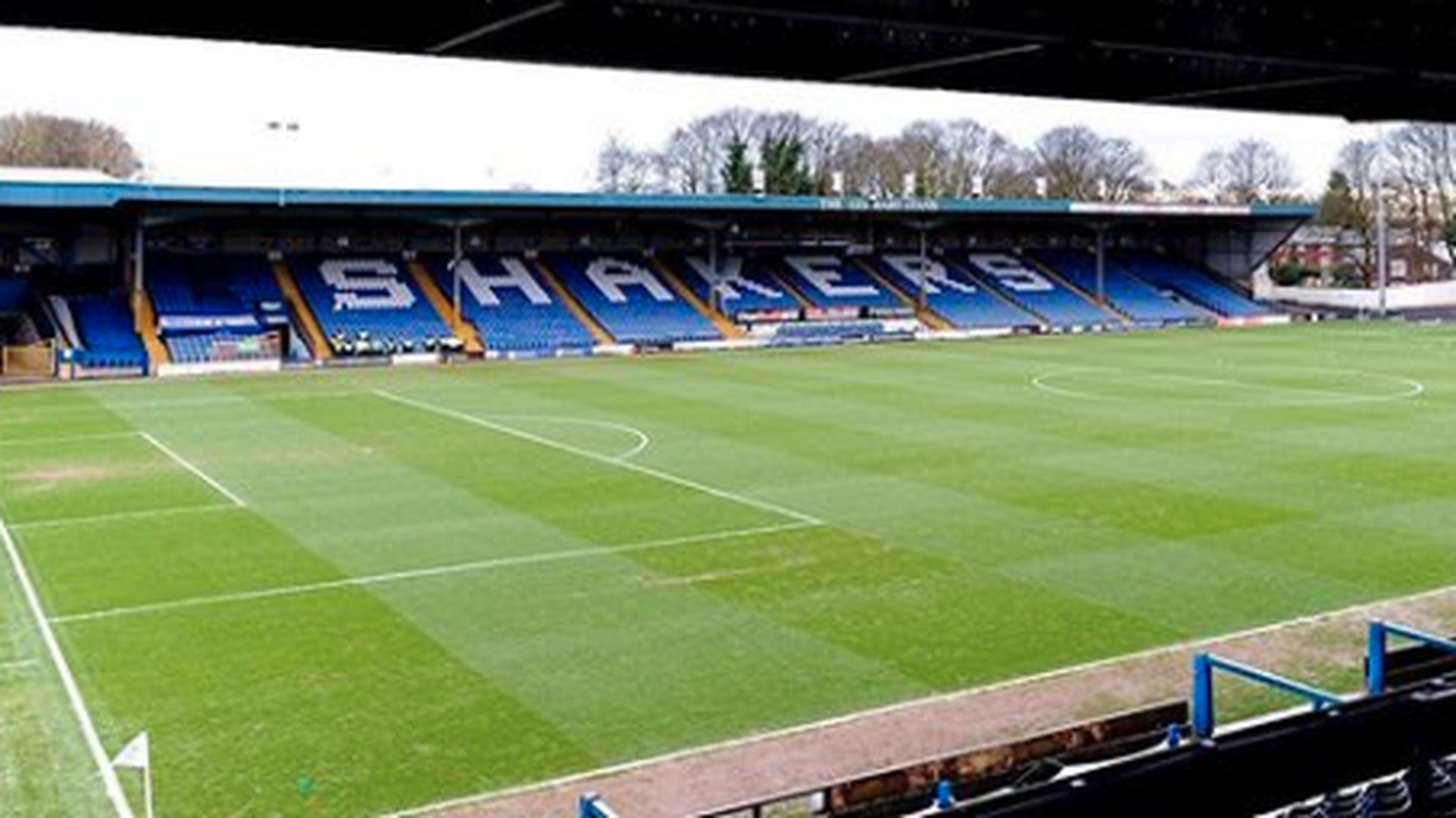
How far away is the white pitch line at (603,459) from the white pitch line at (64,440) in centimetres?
728

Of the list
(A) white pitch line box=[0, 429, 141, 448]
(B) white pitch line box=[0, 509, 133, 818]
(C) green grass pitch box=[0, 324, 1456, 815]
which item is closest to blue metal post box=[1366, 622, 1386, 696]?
(C) green grass pitch box=[0, 324, 1456, 815]

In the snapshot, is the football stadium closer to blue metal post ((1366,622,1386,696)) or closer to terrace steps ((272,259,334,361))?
blue metal post ((1366,622,1386,696))

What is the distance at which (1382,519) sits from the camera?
20.5m

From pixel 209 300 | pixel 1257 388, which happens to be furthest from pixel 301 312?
pixel 1257 388

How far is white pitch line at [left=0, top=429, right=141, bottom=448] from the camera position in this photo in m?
31.0

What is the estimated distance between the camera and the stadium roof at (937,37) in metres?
7.96

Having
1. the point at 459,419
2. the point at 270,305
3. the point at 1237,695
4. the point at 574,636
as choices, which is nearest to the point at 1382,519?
the point at 1237,695

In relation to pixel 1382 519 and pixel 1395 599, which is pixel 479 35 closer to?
pixel 1395 599

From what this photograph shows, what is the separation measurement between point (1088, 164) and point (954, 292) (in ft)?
172

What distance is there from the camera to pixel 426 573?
718 inches

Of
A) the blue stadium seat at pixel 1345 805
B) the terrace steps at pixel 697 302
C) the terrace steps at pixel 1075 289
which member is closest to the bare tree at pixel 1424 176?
Result: the terrace steps at pixel 1075 289

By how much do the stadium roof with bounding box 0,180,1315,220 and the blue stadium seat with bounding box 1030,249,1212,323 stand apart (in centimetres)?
421

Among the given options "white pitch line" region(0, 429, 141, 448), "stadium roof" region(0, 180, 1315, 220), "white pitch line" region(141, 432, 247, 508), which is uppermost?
"stadium roof" region(0, 180, 1315, 220)

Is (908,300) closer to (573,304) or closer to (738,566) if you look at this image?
(573,304)
